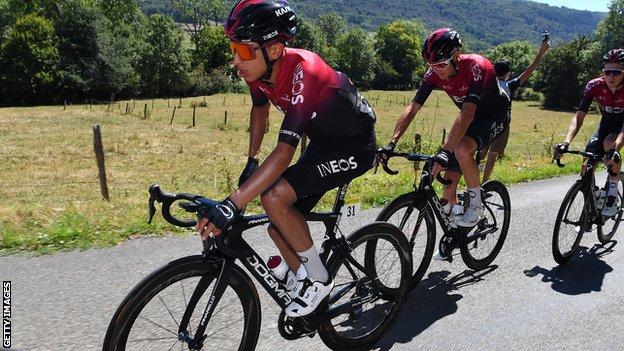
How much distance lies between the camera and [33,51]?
5594cm

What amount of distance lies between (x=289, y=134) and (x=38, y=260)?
10.3 feet

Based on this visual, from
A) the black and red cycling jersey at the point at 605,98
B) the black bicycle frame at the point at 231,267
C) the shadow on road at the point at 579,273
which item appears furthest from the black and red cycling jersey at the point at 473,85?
the black bicycle frame at the point at 231,267

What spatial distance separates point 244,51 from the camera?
2.90 m

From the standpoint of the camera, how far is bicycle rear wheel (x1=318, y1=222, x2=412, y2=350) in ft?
11.5

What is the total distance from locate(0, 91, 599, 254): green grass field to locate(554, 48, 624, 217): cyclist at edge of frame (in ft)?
9.47

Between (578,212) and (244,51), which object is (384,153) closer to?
(244,51)

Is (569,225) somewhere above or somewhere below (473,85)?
below

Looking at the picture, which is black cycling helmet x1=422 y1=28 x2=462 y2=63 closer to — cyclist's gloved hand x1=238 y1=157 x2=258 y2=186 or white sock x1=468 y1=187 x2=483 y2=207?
white sock x1=468 y1=187 x2=483 y2=207

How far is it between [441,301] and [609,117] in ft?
11.7

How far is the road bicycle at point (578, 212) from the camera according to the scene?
206 inches

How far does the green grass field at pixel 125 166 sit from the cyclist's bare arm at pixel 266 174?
301 centimetres

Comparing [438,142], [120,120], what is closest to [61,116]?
[120,120]

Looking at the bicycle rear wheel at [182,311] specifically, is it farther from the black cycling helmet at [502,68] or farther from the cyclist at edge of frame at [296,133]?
the black cycling helmet at [502,68]

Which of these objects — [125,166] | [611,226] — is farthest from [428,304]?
[125,166]
